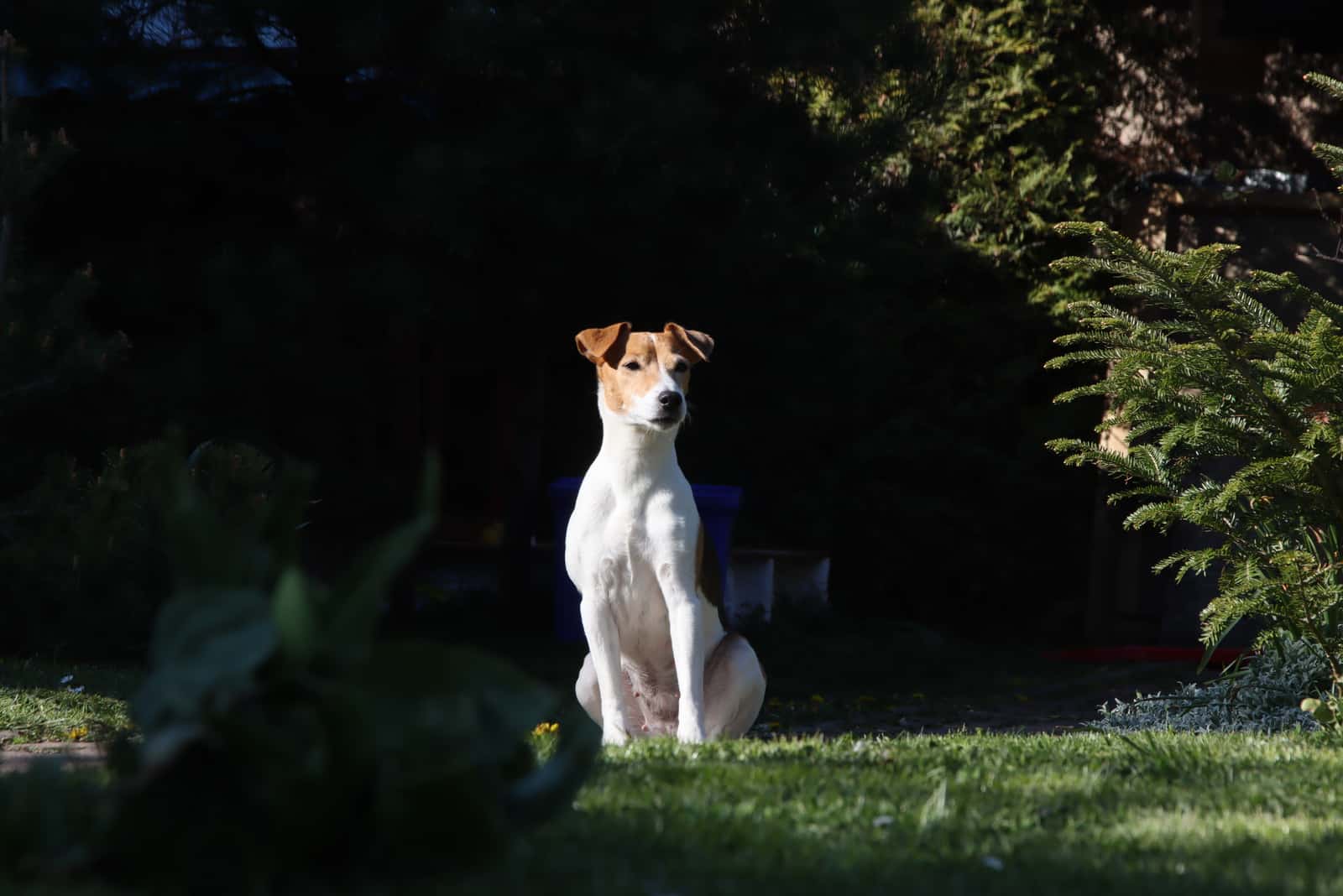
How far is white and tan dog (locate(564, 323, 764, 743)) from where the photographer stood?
4.65 m

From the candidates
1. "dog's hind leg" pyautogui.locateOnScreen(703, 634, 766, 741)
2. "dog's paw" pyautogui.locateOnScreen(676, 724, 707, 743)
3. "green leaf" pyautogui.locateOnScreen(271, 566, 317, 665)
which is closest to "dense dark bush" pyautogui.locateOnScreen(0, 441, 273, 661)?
"dog's hind leg" pyautogui.locateOnScreen(703, 634, 766, 741)

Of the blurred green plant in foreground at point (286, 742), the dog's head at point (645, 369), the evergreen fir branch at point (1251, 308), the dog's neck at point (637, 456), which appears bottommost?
the blurred green plant in foreground at point (286, 742)

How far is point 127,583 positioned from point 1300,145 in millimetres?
9672

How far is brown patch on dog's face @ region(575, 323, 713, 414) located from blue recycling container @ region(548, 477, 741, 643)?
130 inches

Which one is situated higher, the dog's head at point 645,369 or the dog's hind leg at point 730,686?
the dog's head at point 645,369

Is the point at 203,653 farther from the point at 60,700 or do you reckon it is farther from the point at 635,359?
the point at 60,700

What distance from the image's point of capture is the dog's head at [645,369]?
Result: 4.80 metres

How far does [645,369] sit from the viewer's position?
498cm

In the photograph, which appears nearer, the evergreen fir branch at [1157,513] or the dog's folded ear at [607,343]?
the dog's folded ear at [607,343]

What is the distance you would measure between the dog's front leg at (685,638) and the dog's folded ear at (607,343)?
0.88 m

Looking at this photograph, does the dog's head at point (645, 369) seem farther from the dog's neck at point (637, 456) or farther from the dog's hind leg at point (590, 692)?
the dog's hind leg at point (590, 692)

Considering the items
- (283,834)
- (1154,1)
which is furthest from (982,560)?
(283,834)

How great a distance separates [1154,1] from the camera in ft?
38.6

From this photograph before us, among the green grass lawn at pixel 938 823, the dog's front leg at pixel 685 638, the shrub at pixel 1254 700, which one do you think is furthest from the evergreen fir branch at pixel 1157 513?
the dog's front leg at pixel 685 638
